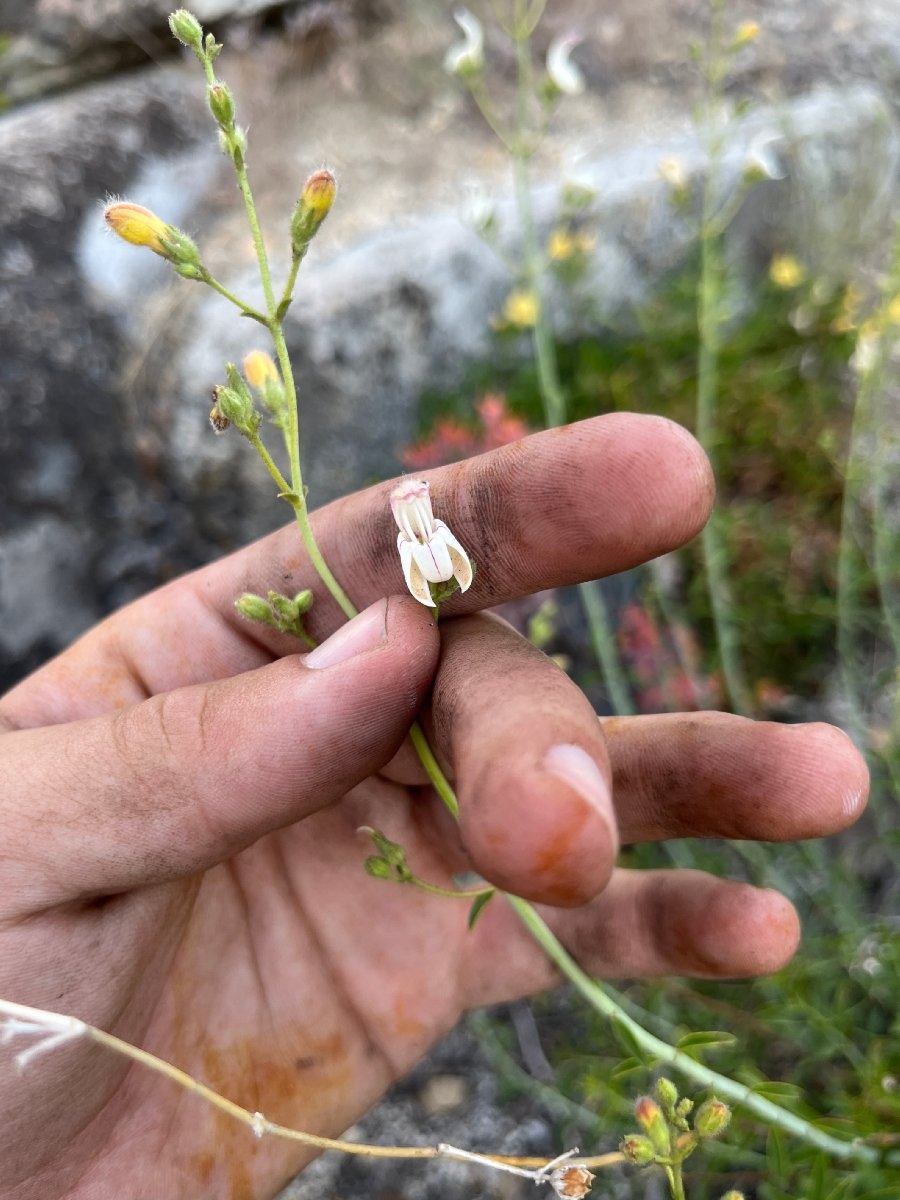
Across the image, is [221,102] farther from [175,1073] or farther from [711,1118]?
[711,1118]

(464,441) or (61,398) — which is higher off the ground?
(61,398)

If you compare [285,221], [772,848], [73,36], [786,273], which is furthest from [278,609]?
[73,36]

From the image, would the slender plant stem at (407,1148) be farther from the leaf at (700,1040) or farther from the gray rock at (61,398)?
the gray rock at (61,398)

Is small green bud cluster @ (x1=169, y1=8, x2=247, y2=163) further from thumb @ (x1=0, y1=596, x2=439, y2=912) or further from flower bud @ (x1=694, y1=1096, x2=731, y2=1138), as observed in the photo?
flower bud @ (x1=694, y1=1096, x2=731, y2=1138)

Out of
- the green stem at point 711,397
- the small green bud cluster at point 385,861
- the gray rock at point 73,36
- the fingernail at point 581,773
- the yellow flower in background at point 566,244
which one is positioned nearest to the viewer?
the fingernail at point 581,773

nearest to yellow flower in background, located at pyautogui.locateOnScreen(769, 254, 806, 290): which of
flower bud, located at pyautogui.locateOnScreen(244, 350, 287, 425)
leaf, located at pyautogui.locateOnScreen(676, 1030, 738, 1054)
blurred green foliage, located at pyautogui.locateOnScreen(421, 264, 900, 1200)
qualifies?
blurred green foliage, located at pyautogui.locateOnScreen(421, 264, 900, 1200)

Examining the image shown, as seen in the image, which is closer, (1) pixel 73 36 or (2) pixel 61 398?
(2) pixel 61 398

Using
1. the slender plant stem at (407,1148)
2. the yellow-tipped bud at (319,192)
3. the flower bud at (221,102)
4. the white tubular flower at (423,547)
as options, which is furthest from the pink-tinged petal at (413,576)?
the flower bud at (221,102)
